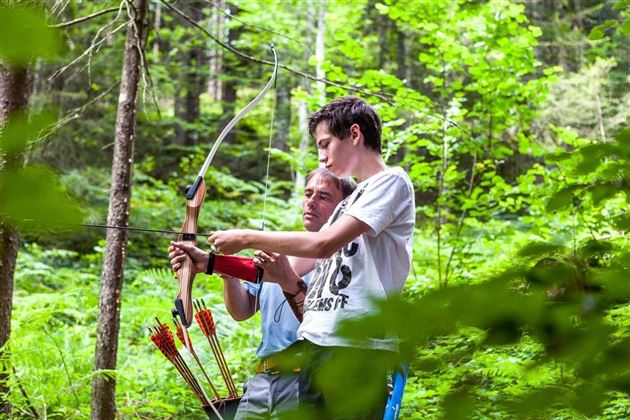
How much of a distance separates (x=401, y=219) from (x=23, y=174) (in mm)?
1710

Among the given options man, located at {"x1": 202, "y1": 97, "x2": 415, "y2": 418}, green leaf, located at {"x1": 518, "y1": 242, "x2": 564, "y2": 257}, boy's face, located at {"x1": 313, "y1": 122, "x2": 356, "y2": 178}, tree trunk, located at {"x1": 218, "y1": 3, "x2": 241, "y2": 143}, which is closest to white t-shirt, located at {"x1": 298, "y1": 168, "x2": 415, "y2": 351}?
man, located at {"x1": 202, "y1": 97, "x2": 415, "y2": 418}

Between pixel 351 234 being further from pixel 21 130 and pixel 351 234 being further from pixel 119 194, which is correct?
pixel 119 194

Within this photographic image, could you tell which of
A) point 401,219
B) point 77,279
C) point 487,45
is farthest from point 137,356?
point 401,219

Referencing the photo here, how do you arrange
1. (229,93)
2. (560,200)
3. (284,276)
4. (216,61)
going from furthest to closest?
(216,61)
(229,93)
(284,276)
(560,200)

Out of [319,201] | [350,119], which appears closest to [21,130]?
[350,119]

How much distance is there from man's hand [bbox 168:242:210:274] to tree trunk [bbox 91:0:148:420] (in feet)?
4.38

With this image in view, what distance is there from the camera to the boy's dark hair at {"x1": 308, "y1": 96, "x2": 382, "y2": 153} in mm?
2375

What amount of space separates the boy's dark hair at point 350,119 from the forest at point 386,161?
1.23 feet

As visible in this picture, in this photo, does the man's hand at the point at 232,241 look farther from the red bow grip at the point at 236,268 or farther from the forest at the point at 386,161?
the red bow grip at the point at 236,268

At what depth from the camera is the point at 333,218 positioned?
2.45 metres

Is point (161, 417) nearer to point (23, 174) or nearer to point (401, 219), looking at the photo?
point (401, 219)

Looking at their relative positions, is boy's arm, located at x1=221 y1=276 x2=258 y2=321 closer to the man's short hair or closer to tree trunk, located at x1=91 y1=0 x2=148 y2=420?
the man's short hair

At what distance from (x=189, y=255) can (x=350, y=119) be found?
0.69 metres

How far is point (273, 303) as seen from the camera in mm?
2727
